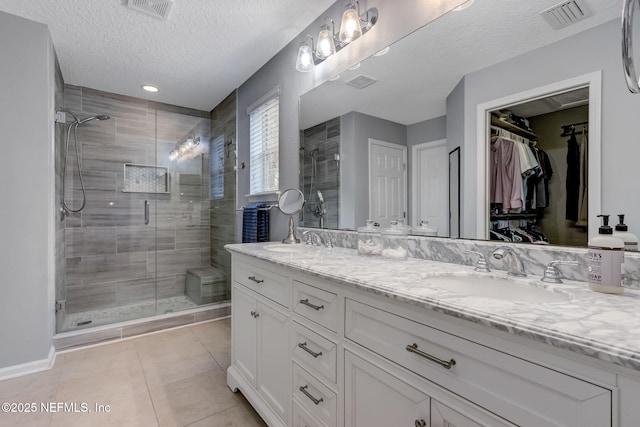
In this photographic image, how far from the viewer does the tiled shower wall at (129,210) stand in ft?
10.6

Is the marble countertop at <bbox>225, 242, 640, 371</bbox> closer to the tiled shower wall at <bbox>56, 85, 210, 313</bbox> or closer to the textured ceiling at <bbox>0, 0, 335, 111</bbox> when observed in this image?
the textured ceiling at <bbox>0, 0, 335, 111</bbox>

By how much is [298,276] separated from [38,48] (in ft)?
8.28

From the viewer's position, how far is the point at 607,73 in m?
0.92

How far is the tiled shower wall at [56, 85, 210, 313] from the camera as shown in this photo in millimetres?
3236

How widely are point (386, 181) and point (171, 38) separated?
1.96 meters

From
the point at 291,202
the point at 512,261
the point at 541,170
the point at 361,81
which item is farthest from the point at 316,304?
the point at 361,81

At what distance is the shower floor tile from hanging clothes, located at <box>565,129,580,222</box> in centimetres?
330

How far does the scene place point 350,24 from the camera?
1.72 m

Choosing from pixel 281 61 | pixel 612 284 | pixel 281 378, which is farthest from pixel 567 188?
pixel 281 61

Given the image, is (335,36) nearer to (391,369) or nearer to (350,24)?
(350,24)

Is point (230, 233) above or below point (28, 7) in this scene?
below

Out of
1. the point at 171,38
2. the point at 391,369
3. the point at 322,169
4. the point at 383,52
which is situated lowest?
the point at 391,369

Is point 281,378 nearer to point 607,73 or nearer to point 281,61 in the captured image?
point 607,73

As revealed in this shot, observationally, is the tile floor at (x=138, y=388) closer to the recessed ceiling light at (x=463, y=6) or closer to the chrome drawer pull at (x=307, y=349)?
the chrome drawer pull at (x=307, y=349)
